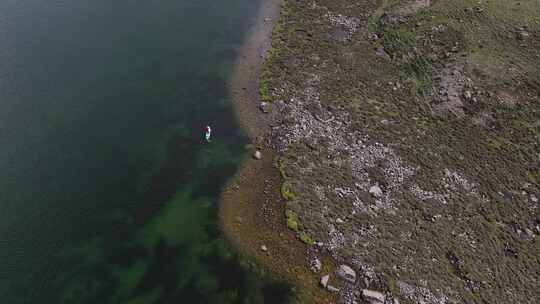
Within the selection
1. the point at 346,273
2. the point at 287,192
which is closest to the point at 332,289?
the point at 346,273

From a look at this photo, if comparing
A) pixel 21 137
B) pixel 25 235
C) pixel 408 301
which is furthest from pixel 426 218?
pixel 21 137

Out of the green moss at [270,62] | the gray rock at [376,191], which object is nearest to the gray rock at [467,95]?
the gray rock at [376,191]

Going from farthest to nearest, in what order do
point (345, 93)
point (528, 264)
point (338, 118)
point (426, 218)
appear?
point (345, 93) < point (338, 118) < point (426, 218) < point (528, 264)

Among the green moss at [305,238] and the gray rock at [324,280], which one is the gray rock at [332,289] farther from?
the green moss at [305,238]

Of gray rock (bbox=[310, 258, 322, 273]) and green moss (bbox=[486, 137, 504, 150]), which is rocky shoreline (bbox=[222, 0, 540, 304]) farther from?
gray rock (bbox=[310, 258, 322, 273])

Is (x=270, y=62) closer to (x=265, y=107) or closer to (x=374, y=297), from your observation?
(x=265, y=107)

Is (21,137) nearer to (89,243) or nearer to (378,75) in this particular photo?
(89,243)
